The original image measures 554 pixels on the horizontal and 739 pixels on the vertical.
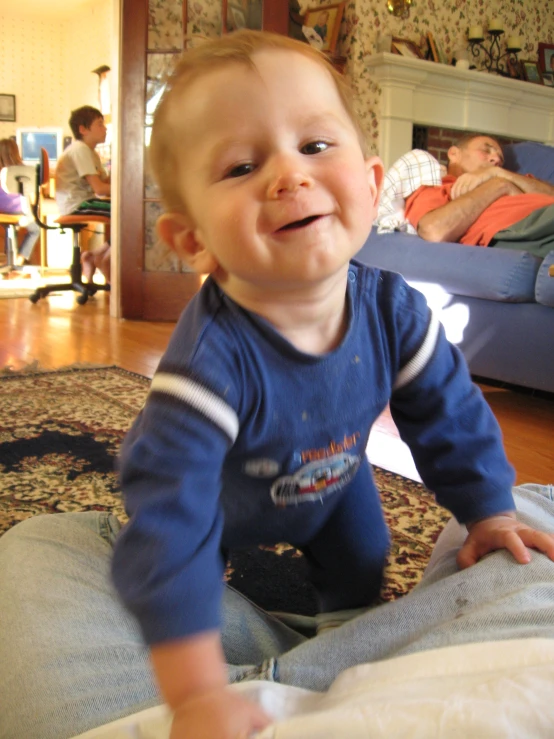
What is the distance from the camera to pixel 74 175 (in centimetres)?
442

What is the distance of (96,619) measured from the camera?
2.12 feet

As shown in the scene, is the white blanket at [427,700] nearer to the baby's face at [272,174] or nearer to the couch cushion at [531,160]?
the baby's face at [272,174]

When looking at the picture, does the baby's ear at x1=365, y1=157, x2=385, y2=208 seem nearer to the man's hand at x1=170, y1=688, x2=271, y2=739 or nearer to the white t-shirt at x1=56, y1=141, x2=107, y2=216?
the man's hand at x1=170, y1=688, x2=271, y2=739

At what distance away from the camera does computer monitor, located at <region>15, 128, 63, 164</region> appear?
7969 mm

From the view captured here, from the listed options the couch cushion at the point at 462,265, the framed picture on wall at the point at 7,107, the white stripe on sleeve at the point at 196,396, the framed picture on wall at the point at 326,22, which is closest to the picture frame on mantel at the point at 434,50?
the framed picture on wall at the point at 326,22

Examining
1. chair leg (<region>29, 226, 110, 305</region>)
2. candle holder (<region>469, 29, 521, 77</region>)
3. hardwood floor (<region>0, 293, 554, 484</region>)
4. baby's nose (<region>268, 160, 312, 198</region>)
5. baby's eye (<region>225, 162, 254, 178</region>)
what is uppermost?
candle holder (<region>469, 29, 521, 77</region>)

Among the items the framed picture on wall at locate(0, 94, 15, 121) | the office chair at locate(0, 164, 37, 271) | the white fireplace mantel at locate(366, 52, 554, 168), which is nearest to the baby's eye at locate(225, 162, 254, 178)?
the white fireplace mantel at locate(366, 52, 554, 168)

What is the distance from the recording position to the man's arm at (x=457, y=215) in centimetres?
242

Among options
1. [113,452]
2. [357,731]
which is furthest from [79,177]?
[357,731]

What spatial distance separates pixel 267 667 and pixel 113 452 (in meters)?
1.09

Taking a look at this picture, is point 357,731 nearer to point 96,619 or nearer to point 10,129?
point 96,619

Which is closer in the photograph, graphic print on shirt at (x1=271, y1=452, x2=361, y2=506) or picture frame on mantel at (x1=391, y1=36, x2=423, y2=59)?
graphic print on shirt at (x1=271, y1=452, x2=361, y2=506)

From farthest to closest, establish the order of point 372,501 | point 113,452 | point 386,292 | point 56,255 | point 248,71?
point 56,255 < point 113,452 < point 372,501 < point 386,292 < point 248,71

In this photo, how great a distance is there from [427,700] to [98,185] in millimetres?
4353
